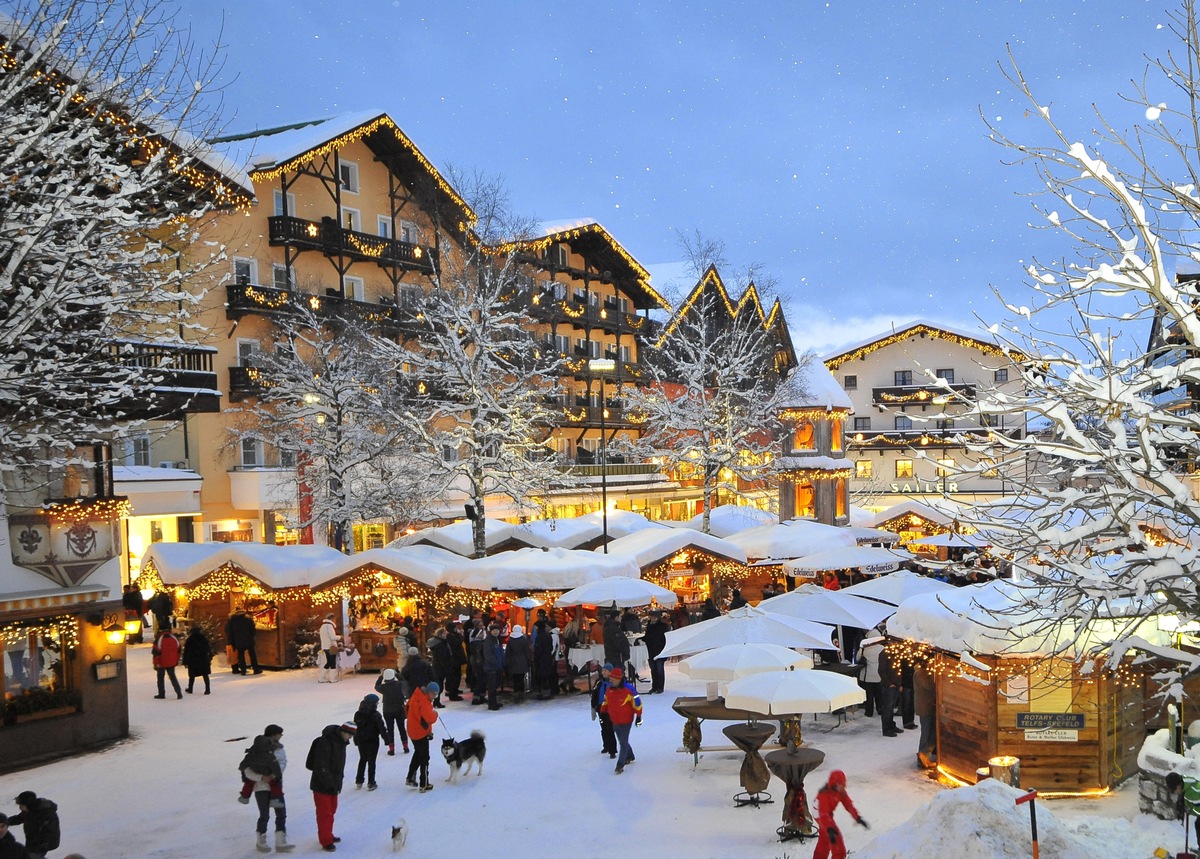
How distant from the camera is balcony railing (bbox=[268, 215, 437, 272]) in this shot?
1398 inches

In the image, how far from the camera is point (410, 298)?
37.9 meters

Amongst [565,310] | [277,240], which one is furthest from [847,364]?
[277,240]

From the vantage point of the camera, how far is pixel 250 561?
2145 cm

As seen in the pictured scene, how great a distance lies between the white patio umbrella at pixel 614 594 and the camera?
61.9 ft

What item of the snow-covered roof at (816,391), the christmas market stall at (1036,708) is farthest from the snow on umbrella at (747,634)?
the snow-covered roof at (816,391)

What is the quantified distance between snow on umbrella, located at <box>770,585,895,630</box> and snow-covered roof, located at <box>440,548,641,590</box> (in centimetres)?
414

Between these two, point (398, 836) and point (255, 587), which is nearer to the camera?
point (398, 836)

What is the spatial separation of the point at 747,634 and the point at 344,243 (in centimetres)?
2679

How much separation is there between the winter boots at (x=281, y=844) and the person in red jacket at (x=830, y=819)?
5.17m

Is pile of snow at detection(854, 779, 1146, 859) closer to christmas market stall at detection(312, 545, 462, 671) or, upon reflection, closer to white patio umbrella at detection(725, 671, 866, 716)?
white patio umbrella at detection(725, 671, 866, 716)

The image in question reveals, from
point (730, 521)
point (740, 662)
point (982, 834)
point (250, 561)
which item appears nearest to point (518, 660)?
point (740, 662)

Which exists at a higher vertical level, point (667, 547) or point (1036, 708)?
point (667, 547)

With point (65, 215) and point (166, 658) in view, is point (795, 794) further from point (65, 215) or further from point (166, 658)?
point (166, 658)

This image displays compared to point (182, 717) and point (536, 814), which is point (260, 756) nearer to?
point (536, 814)
